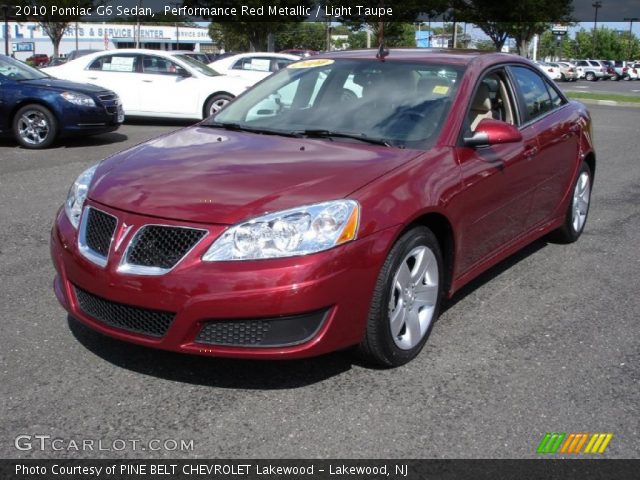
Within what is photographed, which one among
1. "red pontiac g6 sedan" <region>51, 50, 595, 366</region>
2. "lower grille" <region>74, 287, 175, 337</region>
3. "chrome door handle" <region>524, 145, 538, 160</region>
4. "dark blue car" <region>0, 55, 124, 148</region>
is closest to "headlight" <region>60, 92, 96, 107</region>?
"dark blue car" <region>0, 55, 124, 148</region>

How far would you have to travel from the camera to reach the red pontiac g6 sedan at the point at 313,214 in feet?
10.8

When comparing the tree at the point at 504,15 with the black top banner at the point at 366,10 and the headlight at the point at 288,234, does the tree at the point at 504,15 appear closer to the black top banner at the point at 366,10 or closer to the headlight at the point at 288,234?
the black top banner at the point at 366,10

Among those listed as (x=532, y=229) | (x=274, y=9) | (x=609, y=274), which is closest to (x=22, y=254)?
(x=532, y=229)

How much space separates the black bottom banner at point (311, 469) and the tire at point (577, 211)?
3.33 m

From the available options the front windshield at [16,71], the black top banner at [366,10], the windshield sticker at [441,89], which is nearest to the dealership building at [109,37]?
the black top banner at [366,10]

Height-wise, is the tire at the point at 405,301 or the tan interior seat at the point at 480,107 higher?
the tan interior seat at the point at 480,107

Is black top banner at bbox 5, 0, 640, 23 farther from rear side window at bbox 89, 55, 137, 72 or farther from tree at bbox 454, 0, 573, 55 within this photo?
rear side window at bbox 89, 55, 137, 72

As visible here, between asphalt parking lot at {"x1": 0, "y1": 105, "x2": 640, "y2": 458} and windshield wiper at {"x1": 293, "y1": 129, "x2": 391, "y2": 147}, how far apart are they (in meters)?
1.11

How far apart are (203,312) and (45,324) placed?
58.2 inches

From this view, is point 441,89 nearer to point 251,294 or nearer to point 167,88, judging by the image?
point 251,294

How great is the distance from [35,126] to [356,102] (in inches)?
320

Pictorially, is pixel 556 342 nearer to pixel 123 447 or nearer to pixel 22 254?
pixel 123 447

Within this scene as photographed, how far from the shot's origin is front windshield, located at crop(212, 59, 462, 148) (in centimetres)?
436

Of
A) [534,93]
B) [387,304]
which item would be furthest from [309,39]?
[387,304]
